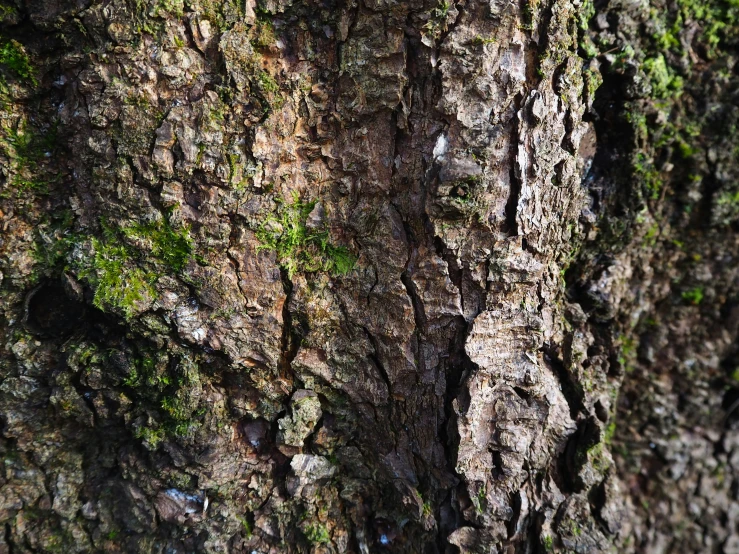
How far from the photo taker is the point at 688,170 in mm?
2500

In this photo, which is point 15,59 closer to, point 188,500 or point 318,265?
point 318,265

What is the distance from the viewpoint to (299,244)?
2.02 m

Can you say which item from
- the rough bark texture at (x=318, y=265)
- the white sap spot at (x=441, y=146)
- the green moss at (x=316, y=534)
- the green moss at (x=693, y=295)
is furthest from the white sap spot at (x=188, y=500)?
the green moss at (x=693, y=295)

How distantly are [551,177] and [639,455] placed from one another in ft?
6.03

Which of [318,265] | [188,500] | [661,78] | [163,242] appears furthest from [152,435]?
[661,78]

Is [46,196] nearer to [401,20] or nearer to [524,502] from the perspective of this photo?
[401,20]

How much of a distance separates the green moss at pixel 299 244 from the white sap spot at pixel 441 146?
56cm

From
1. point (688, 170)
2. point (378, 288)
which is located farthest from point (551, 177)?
point (688, 170)

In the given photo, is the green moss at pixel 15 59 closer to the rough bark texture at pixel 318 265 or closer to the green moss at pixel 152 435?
the rough bark texture at pixel 318 265

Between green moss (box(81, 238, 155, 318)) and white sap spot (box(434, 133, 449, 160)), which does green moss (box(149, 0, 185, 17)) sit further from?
white sap spot (box(434, 133, 449, 160))

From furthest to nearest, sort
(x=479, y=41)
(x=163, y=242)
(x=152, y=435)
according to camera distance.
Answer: (x=152, y=435), (x=163, y=242), (x=479, y=41)

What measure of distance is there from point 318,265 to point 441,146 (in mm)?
707

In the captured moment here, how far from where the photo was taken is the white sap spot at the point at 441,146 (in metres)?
1.83

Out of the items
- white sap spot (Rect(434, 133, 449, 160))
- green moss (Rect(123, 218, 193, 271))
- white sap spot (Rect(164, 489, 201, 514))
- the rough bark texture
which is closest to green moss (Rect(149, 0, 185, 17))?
the rough bark texture
